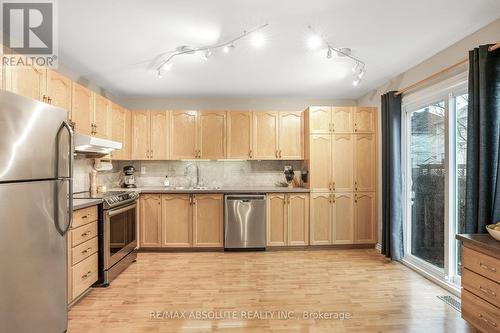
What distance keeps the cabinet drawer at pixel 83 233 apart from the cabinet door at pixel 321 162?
291cm

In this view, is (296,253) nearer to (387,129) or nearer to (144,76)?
(387,129)

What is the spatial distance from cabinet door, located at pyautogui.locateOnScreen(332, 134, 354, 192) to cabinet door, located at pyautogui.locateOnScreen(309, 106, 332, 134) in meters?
0.20

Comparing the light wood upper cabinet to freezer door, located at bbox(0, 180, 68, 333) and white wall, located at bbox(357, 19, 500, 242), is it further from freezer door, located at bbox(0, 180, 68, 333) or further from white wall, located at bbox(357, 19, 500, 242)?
white wall, located at bbox(357, 19, 500, 242)

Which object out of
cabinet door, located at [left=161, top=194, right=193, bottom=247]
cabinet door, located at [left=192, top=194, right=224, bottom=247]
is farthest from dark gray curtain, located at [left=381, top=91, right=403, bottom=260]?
cabinet door, located at [left=161, top=194, right=193, bottom=247]

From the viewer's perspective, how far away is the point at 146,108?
4730 mm

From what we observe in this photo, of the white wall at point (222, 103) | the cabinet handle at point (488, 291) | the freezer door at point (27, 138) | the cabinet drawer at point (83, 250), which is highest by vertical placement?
the white wall at point (222, 103)

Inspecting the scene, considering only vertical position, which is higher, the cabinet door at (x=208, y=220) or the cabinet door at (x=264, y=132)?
the cabinet door at (x=264, y=132)

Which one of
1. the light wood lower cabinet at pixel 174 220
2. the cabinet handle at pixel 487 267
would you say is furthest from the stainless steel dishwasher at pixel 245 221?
the cabinet handle at pixel 487 267

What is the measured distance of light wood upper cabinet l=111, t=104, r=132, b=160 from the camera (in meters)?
3.95

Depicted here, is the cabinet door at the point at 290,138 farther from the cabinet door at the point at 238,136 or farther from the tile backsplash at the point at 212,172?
the cabinet door at the point at 238,136

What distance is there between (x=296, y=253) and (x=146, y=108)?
3448 millimetres

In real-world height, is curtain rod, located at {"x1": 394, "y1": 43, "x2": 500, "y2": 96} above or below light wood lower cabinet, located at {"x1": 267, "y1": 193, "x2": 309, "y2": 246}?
above

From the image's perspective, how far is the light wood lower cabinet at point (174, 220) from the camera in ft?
13.5

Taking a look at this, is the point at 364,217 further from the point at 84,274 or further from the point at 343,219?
the point at 84,274
